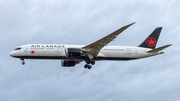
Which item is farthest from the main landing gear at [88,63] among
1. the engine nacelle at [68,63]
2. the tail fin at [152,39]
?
the tail fin at [152,39]

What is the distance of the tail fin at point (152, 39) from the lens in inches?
2499

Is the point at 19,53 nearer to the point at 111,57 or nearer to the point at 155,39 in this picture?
the point at 111,57

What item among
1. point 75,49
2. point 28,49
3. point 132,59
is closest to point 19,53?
point 28,49

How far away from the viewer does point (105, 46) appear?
59.2m

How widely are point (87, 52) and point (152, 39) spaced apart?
1547cm

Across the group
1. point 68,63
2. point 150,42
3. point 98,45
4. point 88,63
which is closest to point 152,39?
point 150,42

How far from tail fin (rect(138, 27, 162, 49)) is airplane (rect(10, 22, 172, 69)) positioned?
5.85ft

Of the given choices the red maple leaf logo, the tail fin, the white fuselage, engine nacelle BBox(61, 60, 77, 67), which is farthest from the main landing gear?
the red maple leaf logo

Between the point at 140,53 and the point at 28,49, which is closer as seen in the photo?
the point at 28,49

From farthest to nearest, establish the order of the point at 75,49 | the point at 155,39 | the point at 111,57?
the point at 155,39 < the point at 111,57 < the point at 75,49

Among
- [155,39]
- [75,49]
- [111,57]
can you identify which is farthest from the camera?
[155,39]

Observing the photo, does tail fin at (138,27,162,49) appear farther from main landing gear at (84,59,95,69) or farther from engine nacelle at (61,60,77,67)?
engine nacelle at (61,60,77,67)

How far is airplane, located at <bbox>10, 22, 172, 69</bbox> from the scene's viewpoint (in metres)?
55.0

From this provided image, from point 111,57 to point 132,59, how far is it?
485 cm
